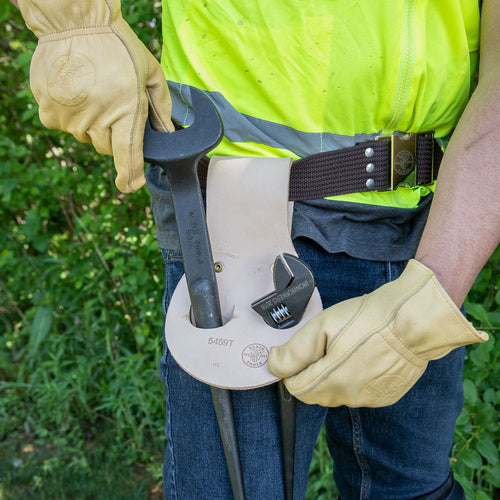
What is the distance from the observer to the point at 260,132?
0.99 meters

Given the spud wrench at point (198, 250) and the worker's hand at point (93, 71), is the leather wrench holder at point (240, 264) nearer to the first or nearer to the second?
the spud wrench at point (198, 250)

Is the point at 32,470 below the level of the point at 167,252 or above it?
below

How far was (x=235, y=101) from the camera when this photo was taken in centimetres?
98

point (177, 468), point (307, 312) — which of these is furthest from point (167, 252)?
point (177, 468)

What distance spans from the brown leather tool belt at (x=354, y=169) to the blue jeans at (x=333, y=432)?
0.37 feet

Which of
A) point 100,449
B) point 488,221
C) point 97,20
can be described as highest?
point 97,20

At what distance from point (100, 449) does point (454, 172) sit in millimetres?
2255

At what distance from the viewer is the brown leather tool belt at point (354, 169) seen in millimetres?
984

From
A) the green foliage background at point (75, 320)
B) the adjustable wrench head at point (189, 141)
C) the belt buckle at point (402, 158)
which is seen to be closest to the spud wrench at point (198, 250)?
the adjustable wrench head at point (189, 141)

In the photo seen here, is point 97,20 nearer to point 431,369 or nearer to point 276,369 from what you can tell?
point 276,369

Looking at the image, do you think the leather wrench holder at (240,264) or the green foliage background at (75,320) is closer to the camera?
Result: the leather wrench holder at (240,264)

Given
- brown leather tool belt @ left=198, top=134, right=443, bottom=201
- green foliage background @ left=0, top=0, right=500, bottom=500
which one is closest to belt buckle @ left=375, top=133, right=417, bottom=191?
brown leather tool belt @ left=198, top=134, right=443, bottom=201

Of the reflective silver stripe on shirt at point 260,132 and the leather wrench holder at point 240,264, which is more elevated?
the reflective silver stripe on shirt at point 260,132

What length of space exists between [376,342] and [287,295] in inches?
7.2
